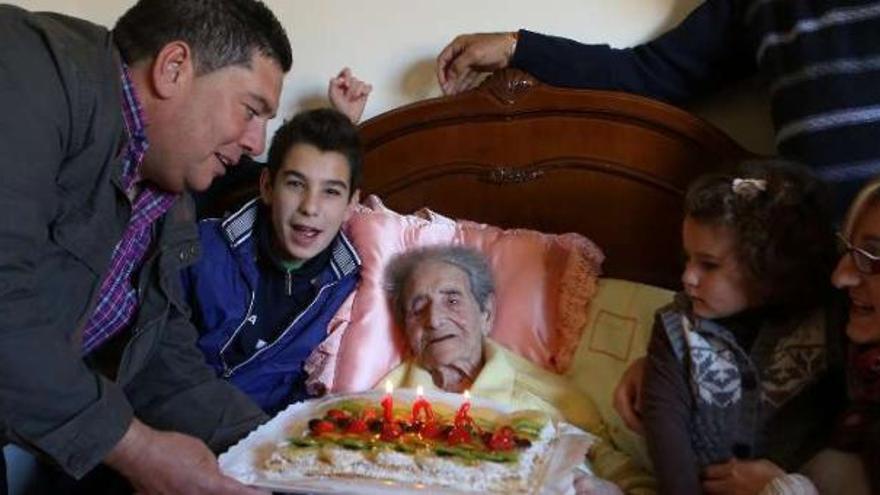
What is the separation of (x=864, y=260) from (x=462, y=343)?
2.60 ft

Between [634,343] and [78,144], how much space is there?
3.65 feet

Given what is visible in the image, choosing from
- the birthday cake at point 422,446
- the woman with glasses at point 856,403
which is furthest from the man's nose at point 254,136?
the woman with glasses at point 856,403

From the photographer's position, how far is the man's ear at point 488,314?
206cm

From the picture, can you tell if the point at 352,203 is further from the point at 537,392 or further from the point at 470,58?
the point at 537,392

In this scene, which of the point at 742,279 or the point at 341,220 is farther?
the point at 341,220

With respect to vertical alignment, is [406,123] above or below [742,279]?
above

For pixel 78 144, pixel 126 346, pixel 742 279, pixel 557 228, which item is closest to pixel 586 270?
pixel 557 228

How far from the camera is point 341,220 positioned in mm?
2129

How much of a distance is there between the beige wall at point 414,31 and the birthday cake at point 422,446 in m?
0.96

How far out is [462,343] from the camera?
1.97m

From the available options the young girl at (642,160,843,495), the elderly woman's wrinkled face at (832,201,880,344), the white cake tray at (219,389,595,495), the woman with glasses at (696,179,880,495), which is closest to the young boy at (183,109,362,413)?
the white cake tray at (219,389,595,495)

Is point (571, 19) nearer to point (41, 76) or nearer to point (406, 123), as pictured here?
point (406, 123)

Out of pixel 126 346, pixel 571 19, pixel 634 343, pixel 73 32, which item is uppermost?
pixel 571 19

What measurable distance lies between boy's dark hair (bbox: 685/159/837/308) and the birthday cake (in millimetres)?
437
